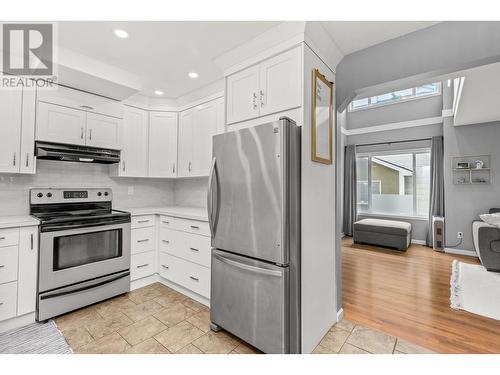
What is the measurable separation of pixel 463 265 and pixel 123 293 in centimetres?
503

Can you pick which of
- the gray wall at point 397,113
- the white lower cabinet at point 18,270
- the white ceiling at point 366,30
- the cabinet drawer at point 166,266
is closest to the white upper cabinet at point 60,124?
the white lower cabinet at point 18,270

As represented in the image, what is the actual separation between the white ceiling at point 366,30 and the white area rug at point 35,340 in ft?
10.7

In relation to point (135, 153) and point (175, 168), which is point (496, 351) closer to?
point (175, 168)

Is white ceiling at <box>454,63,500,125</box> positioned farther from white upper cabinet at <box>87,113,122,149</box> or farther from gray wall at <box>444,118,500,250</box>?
white upper cabinet at <box>87,113,122,149</box>

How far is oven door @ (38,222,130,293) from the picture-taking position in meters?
2.28

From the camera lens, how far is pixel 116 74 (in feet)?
8.81

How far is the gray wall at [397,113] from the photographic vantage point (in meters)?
5.30

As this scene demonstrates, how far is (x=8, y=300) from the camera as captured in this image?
6.95 feet

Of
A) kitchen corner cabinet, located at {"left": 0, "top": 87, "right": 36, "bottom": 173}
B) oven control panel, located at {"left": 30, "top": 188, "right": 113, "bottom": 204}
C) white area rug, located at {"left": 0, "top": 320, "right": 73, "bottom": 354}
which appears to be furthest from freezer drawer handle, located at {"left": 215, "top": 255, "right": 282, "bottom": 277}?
kitchen corner cabinet, located at {"left": 0, "top": 87, "right": 36, "bottom": 173}

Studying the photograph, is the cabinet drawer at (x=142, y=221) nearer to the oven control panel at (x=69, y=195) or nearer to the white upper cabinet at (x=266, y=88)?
the oven control panel at (x=69, y=195)

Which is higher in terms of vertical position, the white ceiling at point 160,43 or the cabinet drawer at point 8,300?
the white ceiling at point 160,43

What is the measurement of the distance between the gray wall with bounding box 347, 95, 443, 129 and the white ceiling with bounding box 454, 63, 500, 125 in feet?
2.73

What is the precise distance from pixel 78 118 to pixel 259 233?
2.53 metres
